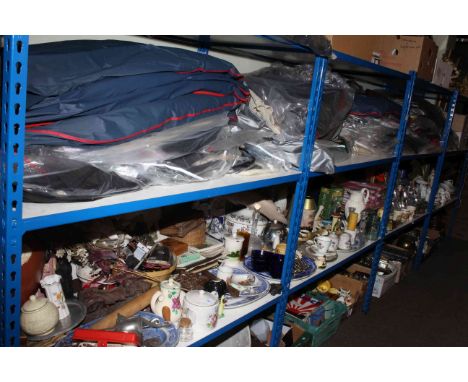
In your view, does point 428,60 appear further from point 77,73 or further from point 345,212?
point 77,73

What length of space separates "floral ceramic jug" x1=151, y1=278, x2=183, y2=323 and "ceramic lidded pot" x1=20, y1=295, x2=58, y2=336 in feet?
1.00

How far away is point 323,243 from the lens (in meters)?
1.85

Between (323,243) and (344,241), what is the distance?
25 cm

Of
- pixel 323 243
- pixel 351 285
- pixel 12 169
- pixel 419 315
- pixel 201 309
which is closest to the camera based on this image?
pixel 12 169

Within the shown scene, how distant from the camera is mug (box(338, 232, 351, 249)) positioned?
2.03m

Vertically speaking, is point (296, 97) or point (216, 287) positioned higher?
point (296, 97)

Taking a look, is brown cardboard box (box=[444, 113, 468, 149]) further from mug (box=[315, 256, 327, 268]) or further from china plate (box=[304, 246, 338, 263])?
mug (box=[315, 256, 327, 268])

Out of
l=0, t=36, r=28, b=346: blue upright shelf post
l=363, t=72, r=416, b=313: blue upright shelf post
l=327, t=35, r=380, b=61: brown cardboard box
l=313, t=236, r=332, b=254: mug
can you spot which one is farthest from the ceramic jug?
l=0, t=36, r=28, b=346: blue upright shelf post

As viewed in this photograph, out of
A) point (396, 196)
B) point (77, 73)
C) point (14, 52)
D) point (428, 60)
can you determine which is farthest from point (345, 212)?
point (14, 52)

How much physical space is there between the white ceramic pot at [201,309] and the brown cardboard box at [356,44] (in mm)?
1081

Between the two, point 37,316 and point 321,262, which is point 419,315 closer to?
point 321,262

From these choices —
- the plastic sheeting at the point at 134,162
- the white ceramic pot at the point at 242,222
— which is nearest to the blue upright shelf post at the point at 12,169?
the plastic sheeting at the point at 134,162

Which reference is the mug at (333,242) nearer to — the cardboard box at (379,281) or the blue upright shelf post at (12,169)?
the cardboard box at (379,281)

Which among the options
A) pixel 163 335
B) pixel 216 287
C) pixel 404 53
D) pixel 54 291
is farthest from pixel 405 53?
pixel 54 291
